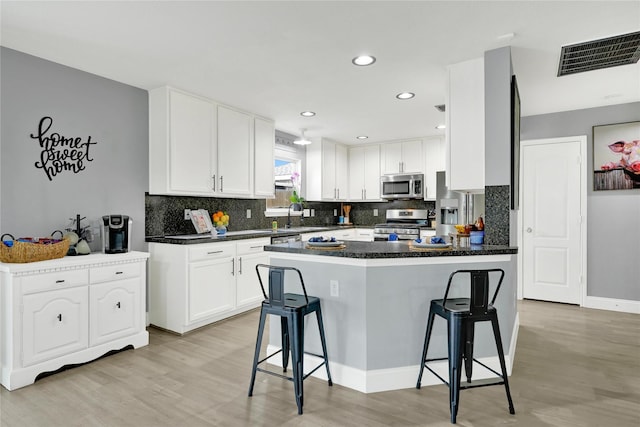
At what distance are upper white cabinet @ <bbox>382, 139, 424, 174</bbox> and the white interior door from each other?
162 cm

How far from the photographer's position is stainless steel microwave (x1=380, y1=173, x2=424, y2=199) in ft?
19.3

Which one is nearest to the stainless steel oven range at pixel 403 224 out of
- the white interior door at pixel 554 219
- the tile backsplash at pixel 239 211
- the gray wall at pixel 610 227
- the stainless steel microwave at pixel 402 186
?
the tile backsplash at pixel 239 211

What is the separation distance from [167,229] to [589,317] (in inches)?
188

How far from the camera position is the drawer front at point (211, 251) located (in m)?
3.52

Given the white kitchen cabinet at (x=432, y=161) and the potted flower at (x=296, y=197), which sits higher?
the white kitchen cabinet at (x=432, y=161)

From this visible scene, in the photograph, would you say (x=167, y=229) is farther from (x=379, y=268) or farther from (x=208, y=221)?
(x=379, y=268)

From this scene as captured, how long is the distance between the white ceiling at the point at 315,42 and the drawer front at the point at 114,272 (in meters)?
1.73

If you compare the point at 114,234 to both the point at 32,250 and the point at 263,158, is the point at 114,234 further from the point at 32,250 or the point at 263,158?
the point at 263,158

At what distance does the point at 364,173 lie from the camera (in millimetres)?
6512

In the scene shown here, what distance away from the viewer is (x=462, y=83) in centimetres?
295

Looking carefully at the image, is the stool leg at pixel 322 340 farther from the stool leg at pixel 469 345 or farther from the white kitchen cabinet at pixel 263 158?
the white kitchen cabinet at pixel 263 158

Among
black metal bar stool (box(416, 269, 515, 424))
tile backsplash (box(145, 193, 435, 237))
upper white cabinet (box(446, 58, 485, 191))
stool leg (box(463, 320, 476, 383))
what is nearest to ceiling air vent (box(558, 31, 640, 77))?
upper white cabinet (box(446, 58, 485, 191))

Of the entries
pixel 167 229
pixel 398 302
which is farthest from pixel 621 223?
pixel 167 229

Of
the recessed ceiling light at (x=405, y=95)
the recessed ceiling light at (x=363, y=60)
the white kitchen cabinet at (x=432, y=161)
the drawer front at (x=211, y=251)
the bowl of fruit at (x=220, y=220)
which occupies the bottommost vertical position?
the drawer front at (x=211, y=251)
